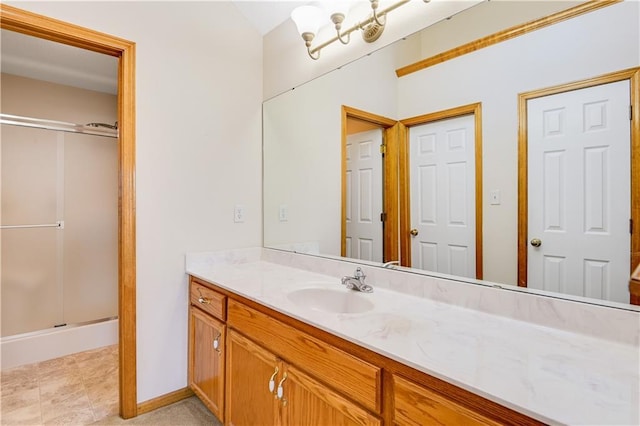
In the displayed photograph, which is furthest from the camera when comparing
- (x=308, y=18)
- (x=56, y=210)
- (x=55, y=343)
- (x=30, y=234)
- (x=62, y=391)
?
(x=56, y=210)

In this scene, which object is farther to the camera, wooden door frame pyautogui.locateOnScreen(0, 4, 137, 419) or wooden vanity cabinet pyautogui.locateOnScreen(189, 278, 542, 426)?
wooden door frame pyautogui.locateOnScreen(0, 4, 137, 419)

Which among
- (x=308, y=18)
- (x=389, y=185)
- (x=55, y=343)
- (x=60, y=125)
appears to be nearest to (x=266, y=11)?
(x=308, y=18)

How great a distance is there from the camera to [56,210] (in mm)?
2707

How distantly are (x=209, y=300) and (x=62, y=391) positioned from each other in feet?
4.11

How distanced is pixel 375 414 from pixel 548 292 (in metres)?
0.67

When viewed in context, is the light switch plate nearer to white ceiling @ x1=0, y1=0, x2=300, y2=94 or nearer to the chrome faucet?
the chrome faucet

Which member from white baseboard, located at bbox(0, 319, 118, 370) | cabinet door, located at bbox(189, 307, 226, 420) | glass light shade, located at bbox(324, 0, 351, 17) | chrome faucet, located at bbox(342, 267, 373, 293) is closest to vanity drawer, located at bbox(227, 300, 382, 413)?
cabinet door, located at bbox(189, 307, 226, 420)

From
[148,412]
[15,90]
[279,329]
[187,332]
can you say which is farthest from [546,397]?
A: [15,90]

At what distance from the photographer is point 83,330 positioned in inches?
102

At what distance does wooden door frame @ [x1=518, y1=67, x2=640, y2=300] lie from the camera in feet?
2.96

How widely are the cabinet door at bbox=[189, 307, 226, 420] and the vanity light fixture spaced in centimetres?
158

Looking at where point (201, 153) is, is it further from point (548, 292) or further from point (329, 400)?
point (548, 292)

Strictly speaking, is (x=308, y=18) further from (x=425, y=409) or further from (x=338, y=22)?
(x=425, y=409)

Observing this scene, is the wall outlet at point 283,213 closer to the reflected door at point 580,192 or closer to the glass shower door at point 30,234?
the reflected door at point 580,192
